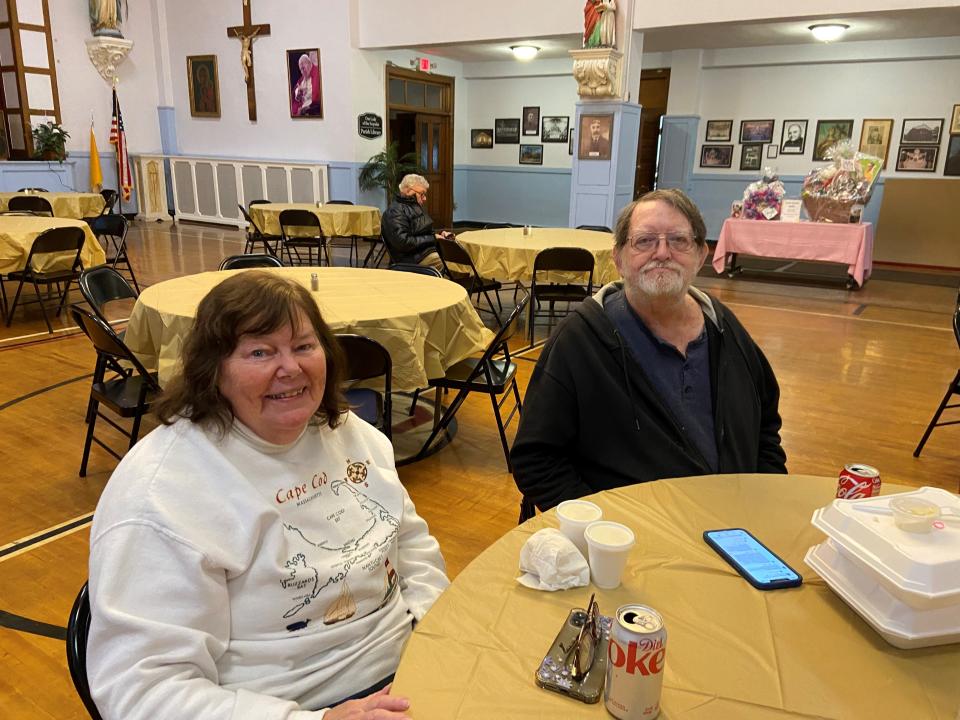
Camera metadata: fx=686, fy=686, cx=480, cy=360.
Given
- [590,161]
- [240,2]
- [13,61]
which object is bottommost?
[590,161]

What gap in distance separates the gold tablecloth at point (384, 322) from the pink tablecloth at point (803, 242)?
5959 mm

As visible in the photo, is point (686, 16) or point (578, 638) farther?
point (686, 16)

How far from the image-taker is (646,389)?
1.69 meters

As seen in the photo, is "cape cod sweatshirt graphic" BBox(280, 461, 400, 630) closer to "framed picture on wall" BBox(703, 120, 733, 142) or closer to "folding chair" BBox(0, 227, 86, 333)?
"folding chair" BBox(0, 227, 86, 333)

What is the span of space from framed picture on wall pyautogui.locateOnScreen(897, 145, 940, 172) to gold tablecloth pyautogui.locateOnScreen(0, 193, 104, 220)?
10.9 metres

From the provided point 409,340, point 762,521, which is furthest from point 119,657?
point 409,340

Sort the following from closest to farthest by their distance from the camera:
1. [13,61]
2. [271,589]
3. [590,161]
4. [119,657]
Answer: [119,657], [271,589], [590,161], [13,61]

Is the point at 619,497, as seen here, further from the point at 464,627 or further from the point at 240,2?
the point at 240,2

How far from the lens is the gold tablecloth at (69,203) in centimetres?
799

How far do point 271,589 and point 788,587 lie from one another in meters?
0.85

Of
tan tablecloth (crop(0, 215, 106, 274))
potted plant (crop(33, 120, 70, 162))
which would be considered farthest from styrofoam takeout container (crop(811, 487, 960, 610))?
potted plant (crop(33, 120, 70, 162))

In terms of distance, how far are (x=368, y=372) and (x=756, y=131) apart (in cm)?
1012

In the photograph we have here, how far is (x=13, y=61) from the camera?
10969 millimetres

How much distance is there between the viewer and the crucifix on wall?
11.2 metres
